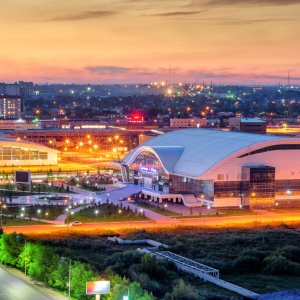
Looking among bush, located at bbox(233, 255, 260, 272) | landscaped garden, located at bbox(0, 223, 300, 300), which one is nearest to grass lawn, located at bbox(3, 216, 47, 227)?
landscaped garden, located at bbox(0, 223, 300, 300)

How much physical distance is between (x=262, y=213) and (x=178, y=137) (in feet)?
37.8

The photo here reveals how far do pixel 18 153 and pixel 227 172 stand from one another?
2174cm

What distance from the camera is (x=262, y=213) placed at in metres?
39.7

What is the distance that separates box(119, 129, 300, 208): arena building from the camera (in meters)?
41.7

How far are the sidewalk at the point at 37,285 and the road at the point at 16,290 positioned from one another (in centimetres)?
15

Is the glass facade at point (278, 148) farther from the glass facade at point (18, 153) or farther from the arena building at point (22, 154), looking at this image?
the glass facade at point (18, 153)

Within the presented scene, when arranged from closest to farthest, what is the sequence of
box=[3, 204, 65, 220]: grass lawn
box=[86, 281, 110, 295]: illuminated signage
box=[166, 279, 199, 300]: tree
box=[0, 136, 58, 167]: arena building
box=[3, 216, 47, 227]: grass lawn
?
box=[86, 281, 110, 295]: illuminated signage < box=[166, 279, 199, 300]: tree < box=[3, 216, 47, 227]: grass lawn < box=[3, 204, 65, 220]: grass lawn < box=[0, 136, 58, 167]: arena building

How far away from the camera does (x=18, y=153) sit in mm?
59406

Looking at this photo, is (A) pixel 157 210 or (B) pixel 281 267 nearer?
(B) pixel 281 267

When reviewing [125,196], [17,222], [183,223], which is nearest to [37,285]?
[17,222]

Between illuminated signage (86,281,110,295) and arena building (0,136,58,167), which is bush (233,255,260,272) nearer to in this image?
illuminated signage (86,281,110,295)

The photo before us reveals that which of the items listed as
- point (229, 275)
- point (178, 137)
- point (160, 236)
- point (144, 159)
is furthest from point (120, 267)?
point (178, 137)

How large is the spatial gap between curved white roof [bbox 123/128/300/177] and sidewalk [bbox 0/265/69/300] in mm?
18149

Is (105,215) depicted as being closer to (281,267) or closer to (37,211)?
(37,211)
